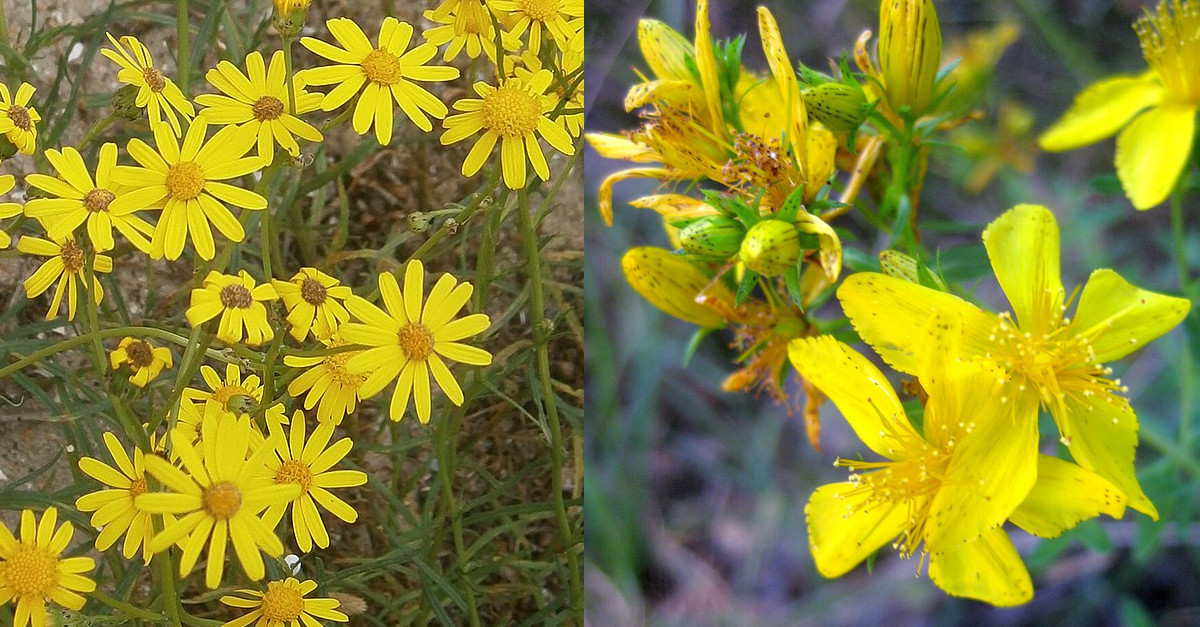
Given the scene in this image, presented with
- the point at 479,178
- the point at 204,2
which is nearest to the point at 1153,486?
the point at 479,178

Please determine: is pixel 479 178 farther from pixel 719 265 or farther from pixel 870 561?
pixel 870 561

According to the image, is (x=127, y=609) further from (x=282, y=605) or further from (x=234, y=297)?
(x=234, y=297)

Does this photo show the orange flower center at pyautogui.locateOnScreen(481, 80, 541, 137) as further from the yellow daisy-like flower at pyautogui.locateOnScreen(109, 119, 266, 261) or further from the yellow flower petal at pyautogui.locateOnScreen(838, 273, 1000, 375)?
the yellow flower petal at pyautogui.locateOnScreen(838, 273, 1000, 375)

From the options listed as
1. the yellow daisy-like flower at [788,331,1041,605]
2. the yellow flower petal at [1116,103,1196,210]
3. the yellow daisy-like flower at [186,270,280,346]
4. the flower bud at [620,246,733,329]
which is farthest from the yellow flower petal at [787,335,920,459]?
the yellow daisy-like flower at [186,270,280,346]

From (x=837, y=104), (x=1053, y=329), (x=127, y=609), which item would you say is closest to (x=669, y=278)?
(x=837, y=104)

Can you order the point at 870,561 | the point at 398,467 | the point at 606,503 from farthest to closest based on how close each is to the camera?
the point at 606,503 → the point at 398,467 → the point at 870,561

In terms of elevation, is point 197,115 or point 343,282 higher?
point 197,115
